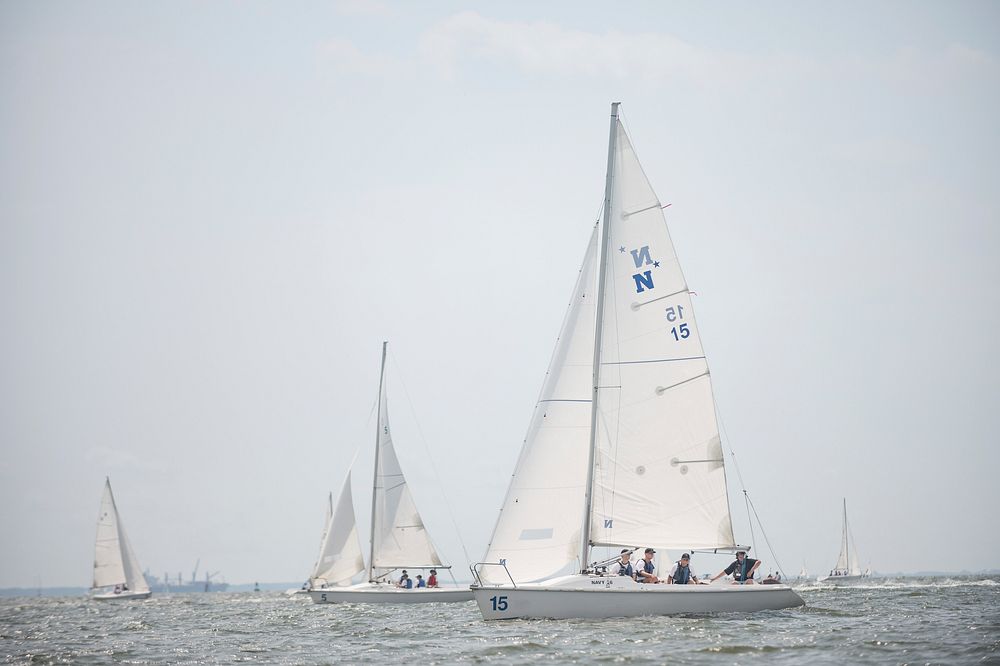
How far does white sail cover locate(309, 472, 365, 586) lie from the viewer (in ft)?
171

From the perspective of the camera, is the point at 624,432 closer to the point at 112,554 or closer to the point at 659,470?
the point at 659,470

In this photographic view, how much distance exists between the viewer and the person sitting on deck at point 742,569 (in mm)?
28156

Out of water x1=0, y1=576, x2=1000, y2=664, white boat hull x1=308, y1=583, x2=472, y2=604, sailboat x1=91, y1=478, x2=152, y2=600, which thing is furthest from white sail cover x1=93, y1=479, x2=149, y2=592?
water x1=0, y1=576, x2=1000, y2=664

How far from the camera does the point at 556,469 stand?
28.2 meters

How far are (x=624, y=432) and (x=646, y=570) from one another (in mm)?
3743

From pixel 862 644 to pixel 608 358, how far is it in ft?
33.7

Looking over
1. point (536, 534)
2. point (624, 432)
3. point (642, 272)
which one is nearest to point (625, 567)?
point (536, 534)

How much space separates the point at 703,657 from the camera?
19828 millimetres

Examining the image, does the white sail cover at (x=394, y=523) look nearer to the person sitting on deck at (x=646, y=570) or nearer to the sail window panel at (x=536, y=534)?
the sail window panel at (x=536, y=534)

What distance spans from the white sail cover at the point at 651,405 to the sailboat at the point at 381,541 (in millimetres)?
24703

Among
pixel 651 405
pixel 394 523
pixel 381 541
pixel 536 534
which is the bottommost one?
pixel 536 534

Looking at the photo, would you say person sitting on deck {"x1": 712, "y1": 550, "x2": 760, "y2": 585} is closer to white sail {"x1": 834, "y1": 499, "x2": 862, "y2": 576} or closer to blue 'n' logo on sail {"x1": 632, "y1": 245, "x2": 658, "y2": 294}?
blue 'n' logo on sail {"x1": 632, "y1": 245, "x2": 658, "y2": 294}

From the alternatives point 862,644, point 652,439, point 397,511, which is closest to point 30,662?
point 652,439

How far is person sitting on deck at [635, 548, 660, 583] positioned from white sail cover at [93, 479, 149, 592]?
5888cm
